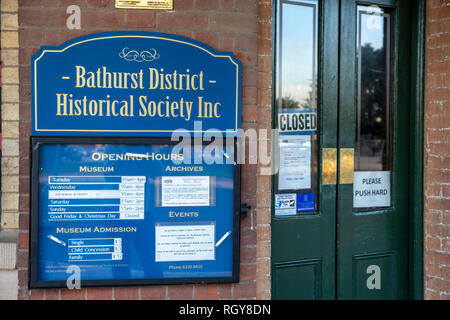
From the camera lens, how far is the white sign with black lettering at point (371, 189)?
336 centimetres

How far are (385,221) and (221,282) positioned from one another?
5.02ft

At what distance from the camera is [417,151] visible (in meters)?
3.39

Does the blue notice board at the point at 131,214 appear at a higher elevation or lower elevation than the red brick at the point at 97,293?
higher

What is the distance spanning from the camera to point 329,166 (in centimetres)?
324

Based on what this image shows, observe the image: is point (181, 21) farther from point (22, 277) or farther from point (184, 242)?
point (22, 277)

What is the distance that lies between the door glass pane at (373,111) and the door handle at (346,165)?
64 millimetres

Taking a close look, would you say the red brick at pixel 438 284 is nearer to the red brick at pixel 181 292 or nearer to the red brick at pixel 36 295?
the red brick at pixel 181 292

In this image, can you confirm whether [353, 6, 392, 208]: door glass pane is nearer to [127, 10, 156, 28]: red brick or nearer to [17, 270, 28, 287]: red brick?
[127, 10, 156, 28]: red brick

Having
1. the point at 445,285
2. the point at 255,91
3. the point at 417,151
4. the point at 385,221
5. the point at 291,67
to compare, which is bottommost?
the point at 445,285

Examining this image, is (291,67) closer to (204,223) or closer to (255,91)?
(255,91)

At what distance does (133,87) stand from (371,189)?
2028 mm

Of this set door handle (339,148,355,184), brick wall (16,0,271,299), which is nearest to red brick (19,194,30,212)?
brick wall (16,0,271,299)

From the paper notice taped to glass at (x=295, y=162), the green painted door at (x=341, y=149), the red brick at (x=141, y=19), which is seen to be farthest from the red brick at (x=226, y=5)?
the paper notice taped to glass at (x=295, y=162)

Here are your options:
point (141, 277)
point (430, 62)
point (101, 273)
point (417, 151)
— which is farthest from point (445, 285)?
point (101, 273)
